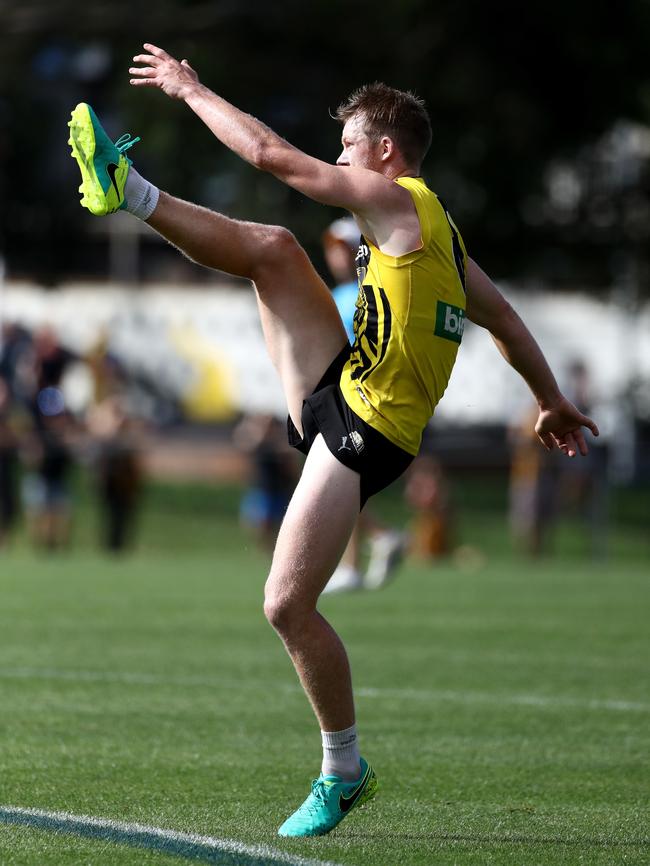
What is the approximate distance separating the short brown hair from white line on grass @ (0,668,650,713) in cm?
345

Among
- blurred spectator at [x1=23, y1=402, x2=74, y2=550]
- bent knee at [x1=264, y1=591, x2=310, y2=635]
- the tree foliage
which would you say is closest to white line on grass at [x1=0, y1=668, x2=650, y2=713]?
bent knee at [x1=264, y1=591, x2=310, y2=635]

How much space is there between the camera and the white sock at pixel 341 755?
5.14 metres

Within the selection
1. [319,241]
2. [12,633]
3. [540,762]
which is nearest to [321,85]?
A: [319,241]

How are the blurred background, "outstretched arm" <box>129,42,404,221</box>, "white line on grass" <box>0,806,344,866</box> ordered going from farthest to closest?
the blurred background < "outstretched arm" <box>129,42,404,221</box> < "white line on grass" <box>0,806,344,866</box>

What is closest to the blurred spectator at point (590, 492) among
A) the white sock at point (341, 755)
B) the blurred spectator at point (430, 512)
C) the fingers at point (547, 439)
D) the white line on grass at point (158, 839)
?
the blurred spectator at point (430, 512)

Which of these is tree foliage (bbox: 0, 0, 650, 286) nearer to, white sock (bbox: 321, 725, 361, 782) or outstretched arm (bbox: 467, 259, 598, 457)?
outstretched arm (bbox: 467, 259, 598, 457)

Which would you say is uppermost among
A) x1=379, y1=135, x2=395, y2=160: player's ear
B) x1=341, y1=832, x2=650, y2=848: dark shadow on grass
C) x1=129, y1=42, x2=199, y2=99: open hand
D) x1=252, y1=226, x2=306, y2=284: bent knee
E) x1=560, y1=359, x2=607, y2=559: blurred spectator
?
x1=129, y1=42, x2=199, y2=99: open hand

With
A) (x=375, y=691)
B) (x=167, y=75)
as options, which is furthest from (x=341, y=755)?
(x=375, y=691)

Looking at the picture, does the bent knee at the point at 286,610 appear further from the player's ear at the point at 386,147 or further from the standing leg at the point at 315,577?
the player's ear at the point at 386,147

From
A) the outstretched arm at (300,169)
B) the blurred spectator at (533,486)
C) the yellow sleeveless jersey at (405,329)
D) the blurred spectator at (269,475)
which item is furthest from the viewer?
the blurred spectator at (533,486)

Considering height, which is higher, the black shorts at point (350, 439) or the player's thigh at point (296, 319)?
the player's thigh at point (296, 319)

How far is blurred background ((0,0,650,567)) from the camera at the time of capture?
2014 cm

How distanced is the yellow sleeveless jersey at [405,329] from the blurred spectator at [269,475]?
14.3 m

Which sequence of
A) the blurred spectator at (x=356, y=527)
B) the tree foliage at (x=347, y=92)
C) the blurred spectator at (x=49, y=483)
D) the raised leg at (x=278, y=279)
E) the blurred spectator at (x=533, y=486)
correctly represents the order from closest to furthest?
the raised leg at (x=278, y=279) → the blurred spectator at (x=356, y=527) → the blurred spectator at (x=49, y=483) → the blurred spectator at (x=533, y=486) → the tree foliage at (x=347, y=92)
